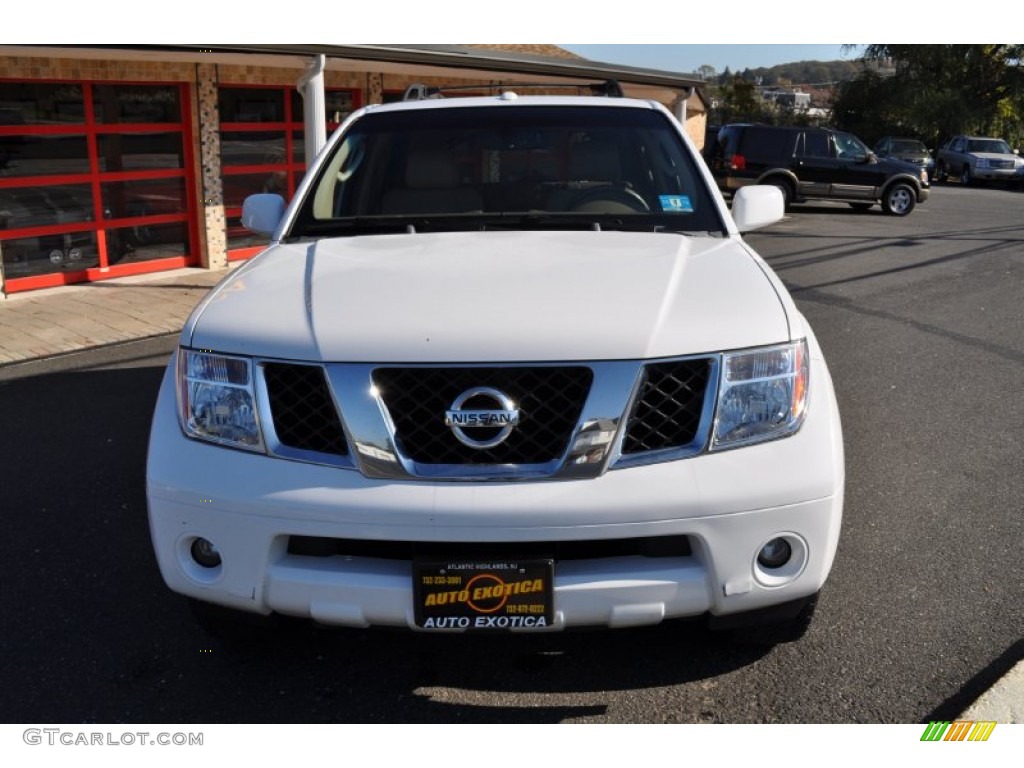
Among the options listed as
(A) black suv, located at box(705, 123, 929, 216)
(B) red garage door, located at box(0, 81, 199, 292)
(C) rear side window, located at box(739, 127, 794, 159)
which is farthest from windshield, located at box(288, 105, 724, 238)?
(C) rear side window, located at box(739, 127, 794, 159)

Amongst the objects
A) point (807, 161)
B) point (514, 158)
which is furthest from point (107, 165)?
point (807, 161)

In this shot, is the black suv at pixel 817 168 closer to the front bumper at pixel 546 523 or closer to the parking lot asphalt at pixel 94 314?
the parking lot asphalt at pixel 94 314

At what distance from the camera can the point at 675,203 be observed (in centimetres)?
381

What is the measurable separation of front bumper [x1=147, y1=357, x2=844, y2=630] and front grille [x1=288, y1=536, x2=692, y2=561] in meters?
0.02

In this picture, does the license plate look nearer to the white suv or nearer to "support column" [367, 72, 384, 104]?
the white suv

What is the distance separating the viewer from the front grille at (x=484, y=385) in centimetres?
249

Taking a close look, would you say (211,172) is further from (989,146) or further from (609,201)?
(989,146)

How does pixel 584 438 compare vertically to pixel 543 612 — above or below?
above

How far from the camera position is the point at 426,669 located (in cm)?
304

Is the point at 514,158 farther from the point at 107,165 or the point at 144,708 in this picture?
the point at 107,165

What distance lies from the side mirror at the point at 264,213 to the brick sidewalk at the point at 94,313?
403 cm

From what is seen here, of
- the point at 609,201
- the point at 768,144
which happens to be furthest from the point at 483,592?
the point at 768,144

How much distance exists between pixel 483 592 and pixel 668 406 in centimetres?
68
